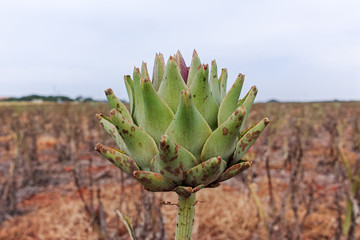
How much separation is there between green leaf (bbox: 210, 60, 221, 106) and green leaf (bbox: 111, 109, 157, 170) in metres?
0.19

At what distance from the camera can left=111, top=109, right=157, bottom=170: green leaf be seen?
633 mm

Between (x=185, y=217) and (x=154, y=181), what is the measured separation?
0.11 metres

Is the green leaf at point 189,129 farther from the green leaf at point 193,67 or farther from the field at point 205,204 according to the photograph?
the field at point 205,204

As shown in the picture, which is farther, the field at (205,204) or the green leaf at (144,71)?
the field at (205,204)

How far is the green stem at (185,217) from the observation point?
0.65 metres

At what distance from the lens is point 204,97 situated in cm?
67

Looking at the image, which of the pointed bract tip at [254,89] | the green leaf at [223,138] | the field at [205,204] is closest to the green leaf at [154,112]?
the green leaf at [223,138]

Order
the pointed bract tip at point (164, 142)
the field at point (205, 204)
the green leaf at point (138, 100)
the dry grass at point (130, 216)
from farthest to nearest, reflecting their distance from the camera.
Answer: the dry grass at point (130, 216) < the field at point (205, 204) < the green leaf at point (138, 100) < the pointed bract tip at point (164, 142)

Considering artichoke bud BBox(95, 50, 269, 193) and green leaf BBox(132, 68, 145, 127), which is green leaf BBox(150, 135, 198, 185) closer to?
artichoke bud BBox(95, 50, 269, 193)

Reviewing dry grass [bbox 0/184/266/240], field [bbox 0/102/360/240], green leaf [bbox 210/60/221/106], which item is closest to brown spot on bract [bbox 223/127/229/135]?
green leaf [bbox 210/60/221/106]

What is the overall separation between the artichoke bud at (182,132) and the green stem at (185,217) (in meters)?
0.03

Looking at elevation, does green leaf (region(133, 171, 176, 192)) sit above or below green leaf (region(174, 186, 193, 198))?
above


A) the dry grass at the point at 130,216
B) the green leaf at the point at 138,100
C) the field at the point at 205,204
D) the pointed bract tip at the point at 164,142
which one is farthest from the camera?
the dry grass at the point at 130,216

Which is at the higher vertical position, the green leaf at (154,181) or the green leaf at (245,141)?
the green leaf at (245,141)
